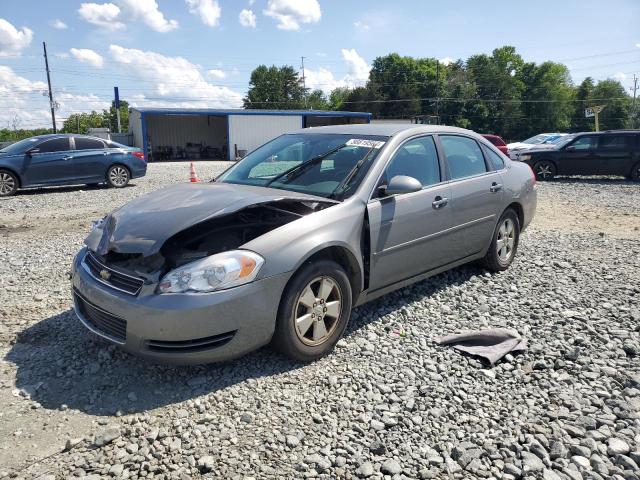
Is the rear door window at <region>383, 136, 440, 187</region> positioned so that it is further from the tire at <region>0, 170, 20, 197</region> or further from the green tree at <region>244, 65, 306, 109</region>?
the green tree at <region>244, 65, 306, 109</region>

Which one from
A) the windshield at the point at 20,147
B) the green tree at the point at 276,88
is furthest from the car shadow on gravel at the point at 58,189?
the green tree at the point at 276,88

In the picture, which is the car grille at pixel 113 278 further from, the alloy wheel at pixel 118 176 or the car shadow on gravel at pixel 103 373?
the alloy wheel at pixel 118 176

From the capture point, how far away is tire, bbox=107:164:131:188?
1375 cm

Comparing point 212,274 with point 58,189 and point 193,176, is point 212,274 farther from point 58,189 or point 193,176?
point 58,189

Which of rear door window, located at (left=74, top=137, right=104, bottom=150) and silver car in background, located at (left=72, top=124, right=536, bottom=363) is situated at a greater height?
rear door window, located at (left=74, top=137, right=104, bottom=150)

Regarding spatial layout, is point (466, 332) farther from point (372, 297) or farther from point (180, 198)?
point (180, 198)

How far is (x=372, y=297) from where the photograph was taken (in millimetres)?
4043

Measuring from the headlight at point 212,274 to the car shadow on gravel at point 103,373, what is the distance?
0.68 m

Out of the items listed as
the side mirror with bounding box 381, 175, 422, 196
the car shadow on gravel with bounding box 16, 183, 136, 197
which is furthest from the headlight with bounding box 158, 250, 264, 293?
the car shadow on gravel with bounding box 16, 183, 136, 197

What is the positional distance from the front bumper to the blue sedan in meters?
10.9

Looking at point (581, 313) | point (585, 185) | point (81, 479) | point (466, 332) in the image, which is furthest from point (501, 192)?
point (585, 185)

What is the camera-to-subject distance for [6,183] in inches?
477

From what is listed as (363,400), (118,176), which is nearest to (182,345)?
(363,400)

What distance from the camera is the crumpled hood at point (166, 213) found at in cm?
331
